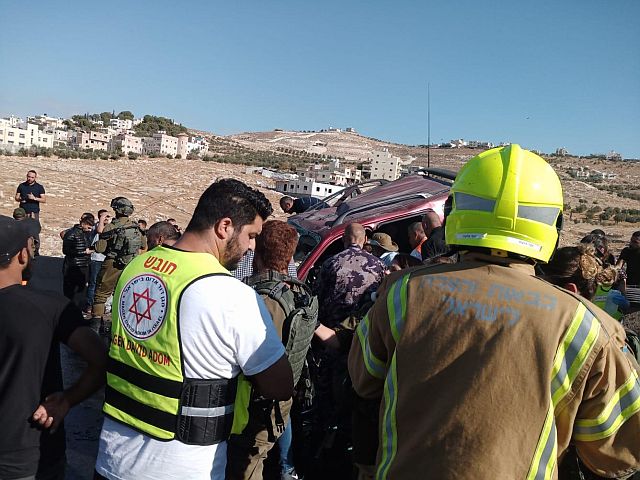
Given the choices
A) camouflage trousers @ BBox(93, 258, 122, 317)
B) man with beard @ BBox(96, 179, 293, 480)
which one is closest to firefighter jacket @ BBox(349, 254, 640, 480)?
man with beard @ BBox(96, 179, 293, 480)

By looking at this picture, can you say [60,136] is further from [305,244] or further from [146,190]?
[305,244]

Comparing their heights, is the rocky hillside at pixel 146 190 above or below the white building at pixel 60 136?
below

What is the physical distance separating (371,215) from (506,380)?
447cm

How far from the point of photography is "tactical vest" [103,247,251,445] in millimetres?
1907

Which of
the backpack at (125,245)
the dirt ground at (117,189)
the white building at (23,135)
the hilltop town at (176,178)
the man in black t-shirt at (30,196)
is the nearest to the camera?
the backpack at (125,245)

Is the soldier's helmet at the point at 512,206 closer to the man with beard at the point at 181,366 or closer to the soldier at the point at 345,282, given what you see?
the man with beard at the point at 181,366

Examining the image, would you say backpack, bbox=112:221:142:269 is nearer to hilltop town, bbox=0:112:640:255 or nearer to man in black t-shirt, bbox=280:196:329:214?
man in black t-shirt, bbox=280:196:329:214

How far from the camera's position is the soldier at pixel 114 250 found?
23.9ft

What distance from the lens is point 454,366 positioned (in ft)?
4.61

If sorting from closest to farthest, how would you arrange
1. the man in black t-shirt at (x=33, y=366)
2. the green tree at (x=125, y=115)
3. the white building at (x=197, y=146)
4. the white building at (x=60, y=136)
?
the man in black t-shirt at (x=33, y=366) → the white building at (x=197, y=146) → the white building at (x=60, y=136) → the green tree at (x=125, y=115)

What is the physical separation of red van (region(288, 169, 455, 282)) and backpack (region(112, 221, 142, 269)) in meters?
2.34

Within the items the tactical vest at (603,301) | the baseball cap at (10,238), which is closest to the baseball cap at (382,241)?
the tactical vest at (603,301)

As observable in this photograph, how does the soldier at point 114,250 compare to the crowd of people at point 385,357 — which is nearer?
the crowd of people at point 385,357

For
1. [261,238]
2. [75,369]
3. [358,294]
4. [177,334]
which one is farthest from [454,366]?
[75,369]
